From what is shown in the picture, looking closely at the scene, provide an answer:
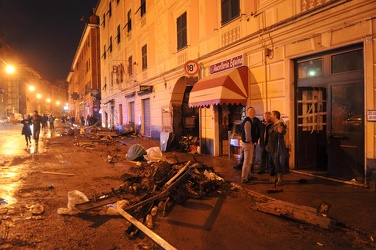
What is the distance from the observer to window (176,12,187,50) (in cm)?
1375

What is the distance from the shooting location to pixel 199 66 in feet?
40.5

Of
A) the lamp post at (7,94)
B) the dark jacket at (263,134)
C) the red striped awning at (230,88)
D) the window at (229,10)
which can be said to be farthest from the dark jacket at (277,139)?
the lamp post at (7,94)

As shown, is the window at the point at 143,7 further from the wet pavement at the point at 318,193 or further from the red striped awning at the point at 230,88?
the wet pavement at the point at 318,193

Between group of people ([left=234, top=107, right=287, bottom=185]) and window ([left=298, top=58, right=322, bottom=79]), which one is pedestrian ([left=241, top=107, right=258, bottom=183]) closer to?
group of people ([left=234, top=107, right=287, bottom=185])

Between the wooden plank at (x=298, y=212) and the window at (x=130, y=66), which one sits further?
the window at (x=130, y=66)

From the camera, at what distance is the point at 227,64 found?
10539 millimetres

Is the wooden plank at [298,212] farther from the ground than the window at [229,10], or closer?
closer

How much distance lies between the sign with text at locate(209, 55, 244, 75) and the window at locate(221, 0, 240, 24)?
1.51m

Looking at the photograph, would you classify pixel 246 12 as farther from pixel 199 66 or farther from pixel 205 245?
pixel 205 245

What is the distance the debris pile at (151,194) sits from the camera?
16.4ft

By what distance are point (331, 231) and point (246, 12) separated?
297 inches

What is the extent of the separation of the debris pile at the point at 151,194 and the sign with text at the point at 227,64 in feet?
14.4

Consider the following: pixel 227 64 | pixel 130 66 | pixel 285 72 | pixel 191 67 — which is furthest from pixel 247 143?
pixel 130 66

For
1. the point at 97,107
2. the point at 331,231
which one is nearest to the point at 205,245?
the point at 331,231
